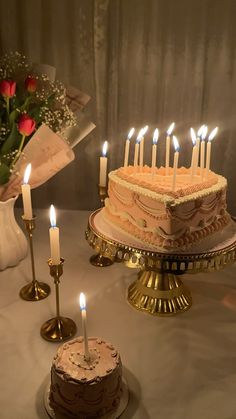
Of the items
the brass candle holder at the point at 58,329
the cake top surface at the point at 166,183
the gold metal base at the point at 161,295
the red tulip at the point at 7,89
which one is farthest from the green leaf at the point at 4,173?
the gold metal base at the point at 161,295

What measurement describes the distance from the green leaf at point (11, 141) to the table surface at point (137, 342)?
47 cm

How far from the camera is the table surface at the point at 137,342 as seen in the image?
41.5 inches

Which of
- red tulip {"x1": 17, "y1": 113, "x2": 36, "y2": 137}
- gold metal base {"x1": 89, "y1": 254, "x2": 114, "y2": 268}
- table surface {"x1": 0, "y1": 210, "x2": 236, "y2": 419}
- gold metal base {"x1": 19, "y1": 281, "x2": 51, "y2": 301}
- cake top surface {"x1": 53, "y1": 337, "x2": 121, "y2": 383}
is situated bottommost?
table surface {"x1": 0, "y1": 210, "x2": 236, "y2": 419}

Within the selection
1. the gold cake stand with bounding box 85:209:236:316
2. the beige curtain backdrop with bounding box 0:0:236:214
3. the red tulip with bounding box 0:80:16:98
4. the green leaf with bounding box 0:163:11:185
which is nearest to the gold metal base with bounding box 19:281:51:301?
the gold cake stand with bounding box 85:209:236:316

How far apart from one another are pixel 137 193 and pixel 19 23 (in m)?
1.07

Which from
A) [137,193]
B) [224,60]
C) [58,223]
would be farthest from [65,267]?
[224,60]

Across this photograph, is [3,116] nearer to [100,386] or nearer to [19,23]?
[19,23]

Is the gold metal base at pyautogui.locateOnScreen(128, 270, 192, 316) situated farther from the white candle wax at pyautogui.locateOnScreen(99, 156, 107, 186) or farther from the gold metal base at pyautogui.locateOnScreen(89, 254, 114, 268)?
the white candle wax at pyautogui.locateOnScreen(99, 156, 107, 186)

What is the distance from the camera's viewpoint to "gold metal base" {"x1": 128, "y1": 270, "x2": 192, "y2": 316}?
1379 millimetres

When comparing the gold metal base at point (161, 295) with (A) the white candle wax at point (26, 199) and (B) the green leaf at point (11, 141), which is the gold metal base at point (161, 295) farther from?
(B) the green leaf at point (11, 141)

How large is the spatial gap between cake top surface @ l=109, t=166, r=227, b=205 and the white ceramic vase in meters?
0.40

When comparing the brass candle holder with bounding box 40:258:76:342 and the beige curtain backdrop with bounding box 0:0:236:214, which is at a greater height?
the beige curtain backdrop with bounding box 0:0:236:214

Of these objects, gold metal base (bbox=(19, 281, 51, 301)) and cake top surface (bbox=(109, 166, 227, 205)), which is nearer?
cake top surface (bbox=(109, 166, 227, 205))

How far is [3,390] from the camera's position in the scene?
3.55 ft
